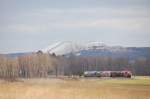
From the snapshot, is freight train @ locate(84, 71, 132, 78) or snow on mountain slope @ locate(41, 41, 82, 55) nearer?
freight train @ locate(84, 71, 132, 78)

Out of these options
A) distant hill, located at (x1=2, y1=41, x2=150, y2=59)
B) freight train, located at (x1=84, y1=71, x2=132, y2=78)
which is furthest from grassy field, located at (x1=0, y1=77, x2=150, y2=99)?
distant hill, located at (x1=2, y1=41, x2=150, y2=59)

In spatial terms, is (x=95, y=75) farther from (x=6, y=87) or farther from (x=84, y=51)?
(x=6, y=87)

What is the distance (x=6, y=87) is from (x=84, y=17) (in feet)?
3.54

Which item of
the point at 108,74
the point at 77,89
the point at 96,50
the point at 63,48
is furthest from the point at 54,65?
the point at 108,74

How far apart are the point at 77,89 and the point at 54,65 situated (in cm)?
34

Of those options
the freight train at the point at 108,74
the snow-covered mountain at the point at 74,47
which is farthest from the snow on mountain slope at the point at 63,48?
the freight train at the point at 108,74

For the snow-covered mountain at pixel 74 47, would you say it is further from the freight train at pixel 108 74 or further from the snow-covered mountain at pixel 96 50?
the freight train at pixel 108 74

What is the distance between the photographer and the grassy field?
3154mm

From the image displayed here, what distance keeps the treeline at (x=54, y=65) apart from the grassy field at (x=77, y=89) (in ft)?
0.26

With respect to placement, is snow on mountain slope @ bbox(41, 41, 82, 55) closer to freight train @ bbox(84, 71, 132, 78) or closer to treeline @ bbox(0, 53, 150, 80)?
treeline @ bbox(0, 53, 150, 80)

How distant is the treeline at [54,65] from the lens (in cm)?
325

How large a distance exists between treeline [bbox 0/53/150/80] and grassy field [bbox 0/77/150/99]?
8 centimetres

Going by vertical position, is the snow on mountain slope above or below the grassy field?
above

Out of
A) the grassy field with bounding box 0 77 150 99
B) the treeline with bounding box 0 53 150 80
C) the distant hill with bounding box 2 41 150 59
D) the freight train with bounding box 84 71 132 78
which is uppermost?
the distant hill with bounding box 2 41 150 59
